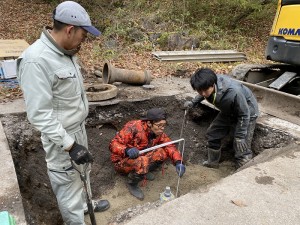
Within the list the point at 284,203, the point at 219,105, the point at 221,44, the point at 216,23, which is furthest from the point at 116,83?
the point at 216,23

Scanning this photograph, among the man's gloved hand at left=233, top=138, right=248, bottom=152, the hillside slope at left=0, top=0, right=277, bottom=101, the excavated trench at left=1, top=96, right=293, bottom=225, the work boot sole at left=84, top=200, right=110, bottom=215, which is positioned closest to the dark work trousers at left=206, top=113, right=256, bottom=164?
the man's gloved hand at left=233, top=138, right=248, bottom=152

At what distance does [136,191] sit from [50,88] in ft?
8.46

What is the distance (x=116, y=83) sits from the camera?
20.4 feet

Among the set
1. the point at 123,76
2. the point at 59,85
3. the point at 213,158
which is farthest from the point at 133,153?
the point at 123,76

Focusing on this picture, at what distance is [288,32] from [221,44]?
4432 mm

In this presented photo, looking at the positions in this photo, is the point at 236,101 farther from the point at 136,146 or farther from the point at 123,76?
the point at 123,76

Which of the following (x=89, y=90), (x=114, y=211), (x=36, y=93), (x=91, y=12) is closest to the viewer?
(x=36, y=93)

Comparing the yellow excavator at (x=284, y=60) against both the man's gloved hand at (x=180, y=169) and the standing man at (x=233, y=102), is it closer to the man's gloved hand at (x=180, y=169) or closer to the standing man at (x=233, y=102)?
the standing man at (x=233, y=102)

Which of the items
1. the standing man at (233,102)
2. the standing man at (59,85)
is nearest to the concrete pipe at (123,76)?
the standing man at (233,102)

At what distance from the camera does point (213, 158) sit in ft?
17.0

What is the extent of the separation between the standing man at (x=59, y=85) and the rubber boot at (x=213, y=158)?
290 cm

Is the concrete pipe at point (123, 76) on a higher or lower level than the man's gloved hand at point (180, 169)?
higher

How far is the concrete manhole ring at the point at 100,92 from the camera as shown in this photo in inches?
197

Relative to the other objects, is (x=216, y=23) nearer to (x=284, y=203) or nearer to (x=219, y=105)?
(x=219, y=105)
